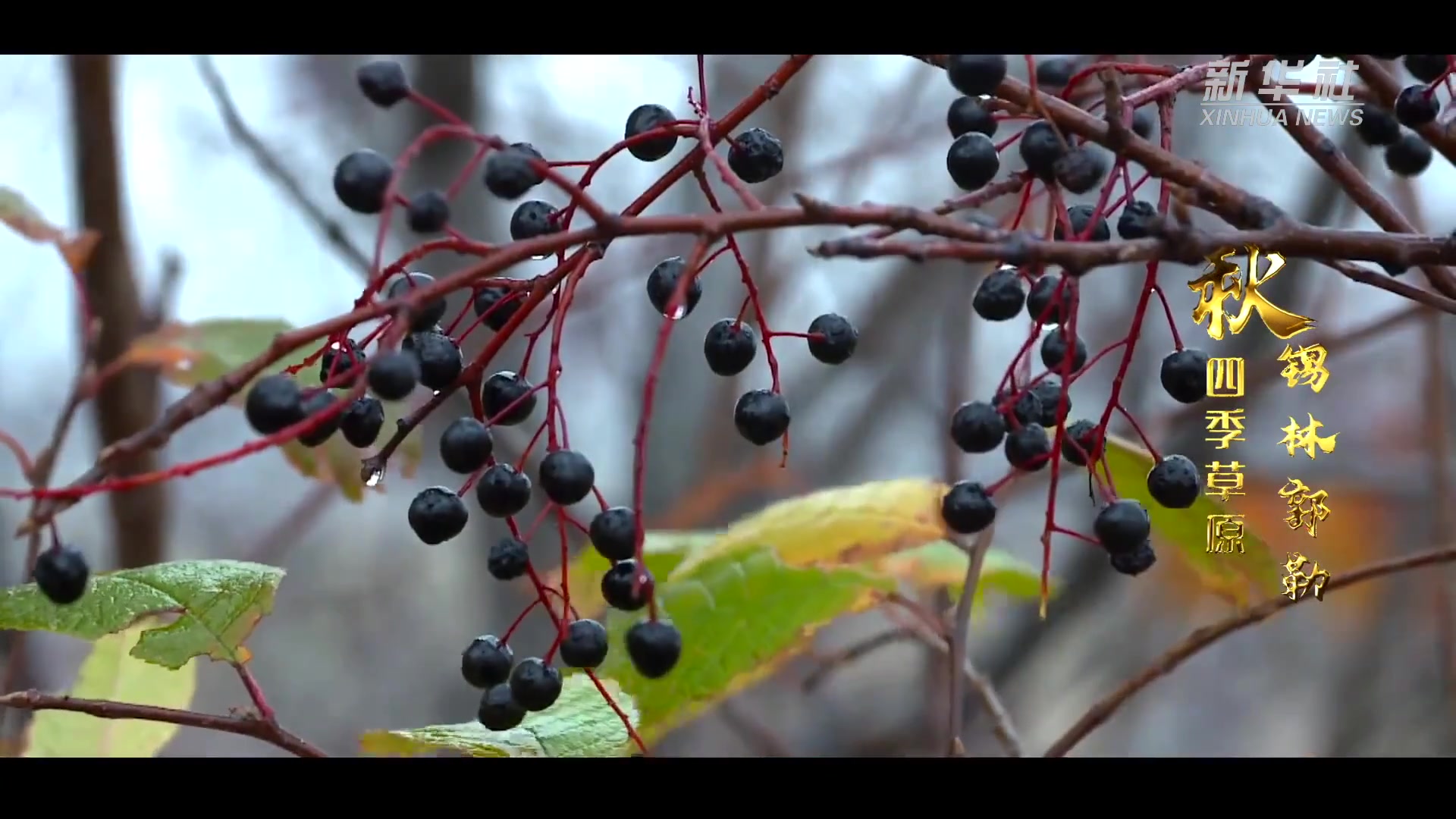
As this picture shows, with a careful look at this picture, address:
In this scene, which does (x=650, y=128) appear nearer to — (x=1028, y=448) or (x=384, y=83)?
(x=384, y=83)

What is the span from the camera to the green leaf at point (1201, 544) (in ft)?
3.18

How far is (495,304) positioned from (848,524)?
0.55 meters

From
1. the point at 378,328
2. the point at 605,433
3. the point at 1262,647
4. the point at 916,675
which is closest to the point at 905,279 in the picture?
the point at 916,675

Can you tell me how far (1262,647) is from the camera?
15.4ft

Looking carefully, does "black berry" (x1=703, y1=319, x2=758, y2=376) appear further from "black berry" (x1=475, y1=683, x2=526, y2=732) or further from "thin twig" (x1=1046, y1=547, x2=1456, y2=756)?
"thin twig" (x1=1046, y1=547, x2=1456, y2=756)

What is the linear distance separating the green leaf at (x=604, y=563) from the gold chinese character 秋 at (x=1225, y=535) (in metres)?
A: 0.42

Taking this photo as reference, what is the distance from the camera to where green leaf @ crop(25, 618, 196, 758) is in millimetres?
980

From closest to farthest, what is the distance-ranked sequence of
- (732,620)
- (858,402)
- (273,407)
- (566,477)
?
(273,407)
(566,477)
(732,620)
(858,402)

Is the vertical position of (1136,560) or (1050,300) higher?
(1050,300)

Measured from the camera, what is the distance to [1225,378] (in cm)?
84

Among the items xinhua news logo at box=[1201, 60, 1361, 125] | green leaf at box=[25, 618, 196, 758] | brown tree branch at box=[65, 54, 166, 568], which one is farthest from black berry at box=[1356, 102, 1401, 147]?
brown tree branch at box=[65, 54, 166, 568]

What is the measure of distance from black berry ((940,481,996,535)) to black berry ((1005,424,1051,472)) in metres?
0.03

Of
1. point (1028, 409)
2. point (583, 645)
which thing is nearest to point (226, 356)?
point (583, 645)

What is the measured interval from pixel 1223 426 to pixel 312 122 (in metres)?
2.57
